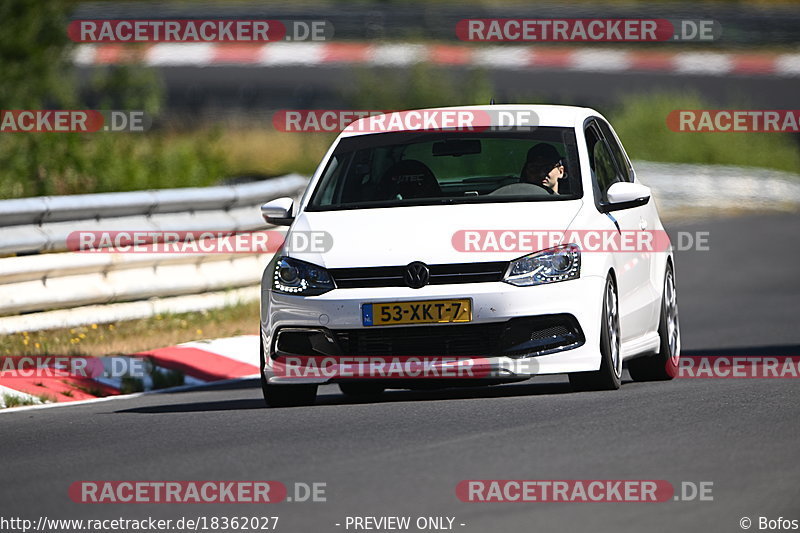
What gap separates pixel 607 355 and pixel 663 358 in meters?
1.60

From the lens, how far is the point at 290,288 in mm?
9383

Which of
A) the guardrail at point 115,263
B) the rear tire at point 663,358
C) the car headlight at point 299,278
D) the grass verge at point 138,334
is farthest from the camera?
the guardrail at point 115,263

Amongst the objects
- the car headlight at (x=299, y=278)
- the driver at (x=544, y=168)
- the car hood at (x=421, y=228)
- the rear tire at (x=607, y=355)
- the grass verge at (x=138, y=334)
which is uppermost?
the driver at (x=544, y=168)

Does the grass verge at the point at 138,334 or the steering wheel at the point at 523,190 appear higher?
the steering wheel at the point at 523,190

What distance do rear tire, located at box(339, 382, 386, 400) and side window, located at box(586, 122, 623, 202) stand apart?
1779 mm

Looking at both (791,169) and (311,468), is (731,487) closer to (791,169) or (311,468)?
(311,468)

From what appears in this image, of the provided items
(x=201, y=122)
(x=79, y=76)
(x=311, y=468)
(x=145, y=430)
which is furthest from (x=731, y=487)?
(x=79, y=76)

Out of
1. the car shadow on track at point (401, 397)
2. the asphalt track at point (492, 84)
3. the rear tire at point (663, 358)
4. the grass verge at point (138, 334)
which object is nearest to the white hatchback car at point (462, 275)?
the car shadow on track at point (401, 397)

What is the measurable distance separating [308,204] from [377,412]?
1719 mm

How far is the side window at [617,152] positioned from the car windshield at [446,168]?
0.66 m

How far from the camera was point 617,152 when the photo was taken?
36.8 feet

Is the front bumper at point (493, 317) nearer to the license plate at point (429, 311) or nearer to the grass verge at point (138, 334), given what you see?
the license plate at point (429, 311)

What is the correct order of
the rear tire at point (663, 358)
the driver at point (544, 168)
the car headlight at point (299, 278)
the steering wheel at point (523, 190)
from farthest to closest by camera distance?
the rear tire at point (663, 358) < the driver at point (544, 168) < the steering wheel at point (523, 190) < the car headlight at point (299, 278)

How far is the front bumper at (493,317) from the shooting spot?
29.4 ft
